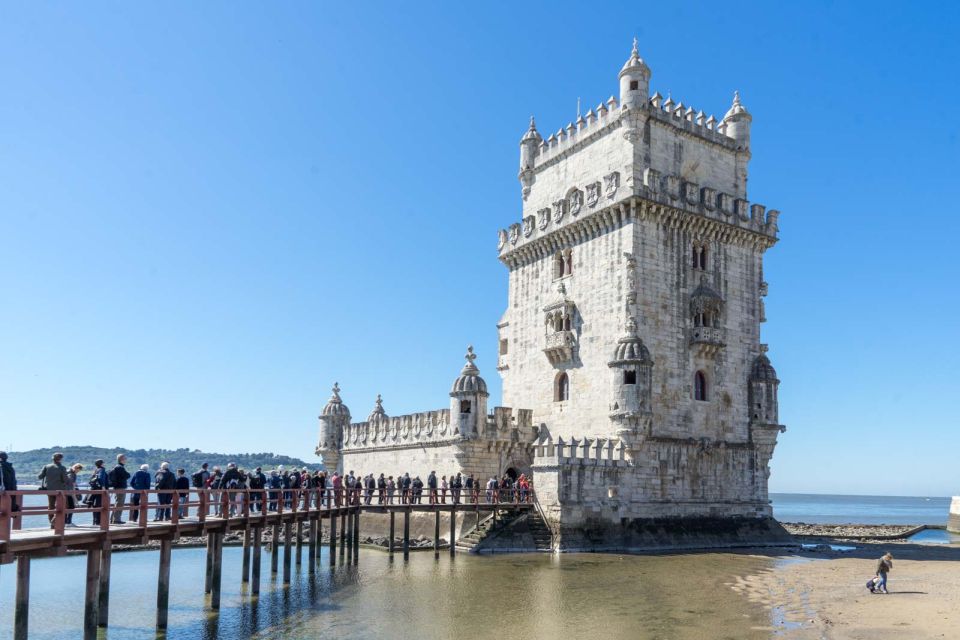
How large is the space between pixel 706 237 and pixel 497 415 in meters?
13.2

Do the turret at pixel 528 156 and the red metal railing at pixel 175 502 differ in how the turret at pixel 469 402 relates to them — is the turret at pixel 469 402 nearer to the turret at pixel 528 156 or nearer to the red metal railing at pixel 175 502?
the red metal railing at pixel 175 502

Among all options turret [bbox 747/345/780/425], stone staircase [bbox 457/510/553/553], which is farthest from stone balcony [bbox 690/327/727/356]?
stone staircase [bbox 457/510/553/553]

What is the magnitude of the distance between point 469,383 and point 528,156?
45.3 ft

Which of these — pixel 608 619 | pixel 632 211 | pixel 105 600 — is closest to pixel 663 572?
pixel 608 619

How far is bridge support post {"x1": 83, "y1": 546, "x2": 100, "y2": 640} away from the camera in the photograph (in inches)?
683

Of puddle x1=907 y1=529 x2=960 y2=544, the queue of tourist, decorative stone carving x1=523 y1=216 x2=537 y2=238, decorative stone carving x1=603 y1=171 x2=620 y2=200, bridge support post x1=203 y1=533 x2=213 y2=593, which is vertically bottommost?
puddle x1=907 y1=529 x2=960 y2=544

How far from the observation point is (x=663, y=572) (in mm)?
29672

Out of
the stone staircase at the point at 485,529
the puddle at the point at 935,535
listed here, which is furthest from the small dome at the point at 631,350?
the puddle at the point at 935,535

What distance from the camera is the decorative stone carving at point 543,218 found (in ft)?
140

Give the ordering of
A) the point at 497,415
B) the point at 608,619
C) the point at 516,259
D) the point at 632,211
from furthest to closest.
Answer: the point at 516,259 → the point at 497,415 → the point at 632,211 → the point at 608,619

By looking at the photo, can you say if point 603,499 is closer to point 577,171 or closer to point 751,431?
point 751,431

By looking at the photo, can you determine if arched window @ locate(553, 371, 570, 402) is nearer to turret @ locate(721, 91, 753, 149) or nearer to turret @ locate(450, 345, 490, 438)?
turret @ locate(450, 345, 490, 438)

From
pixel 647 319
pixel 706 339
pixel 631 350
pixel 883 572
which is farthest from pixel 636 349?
pixel 883 572

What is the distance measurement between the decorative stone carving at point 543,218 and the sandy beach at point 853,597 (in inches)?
745
